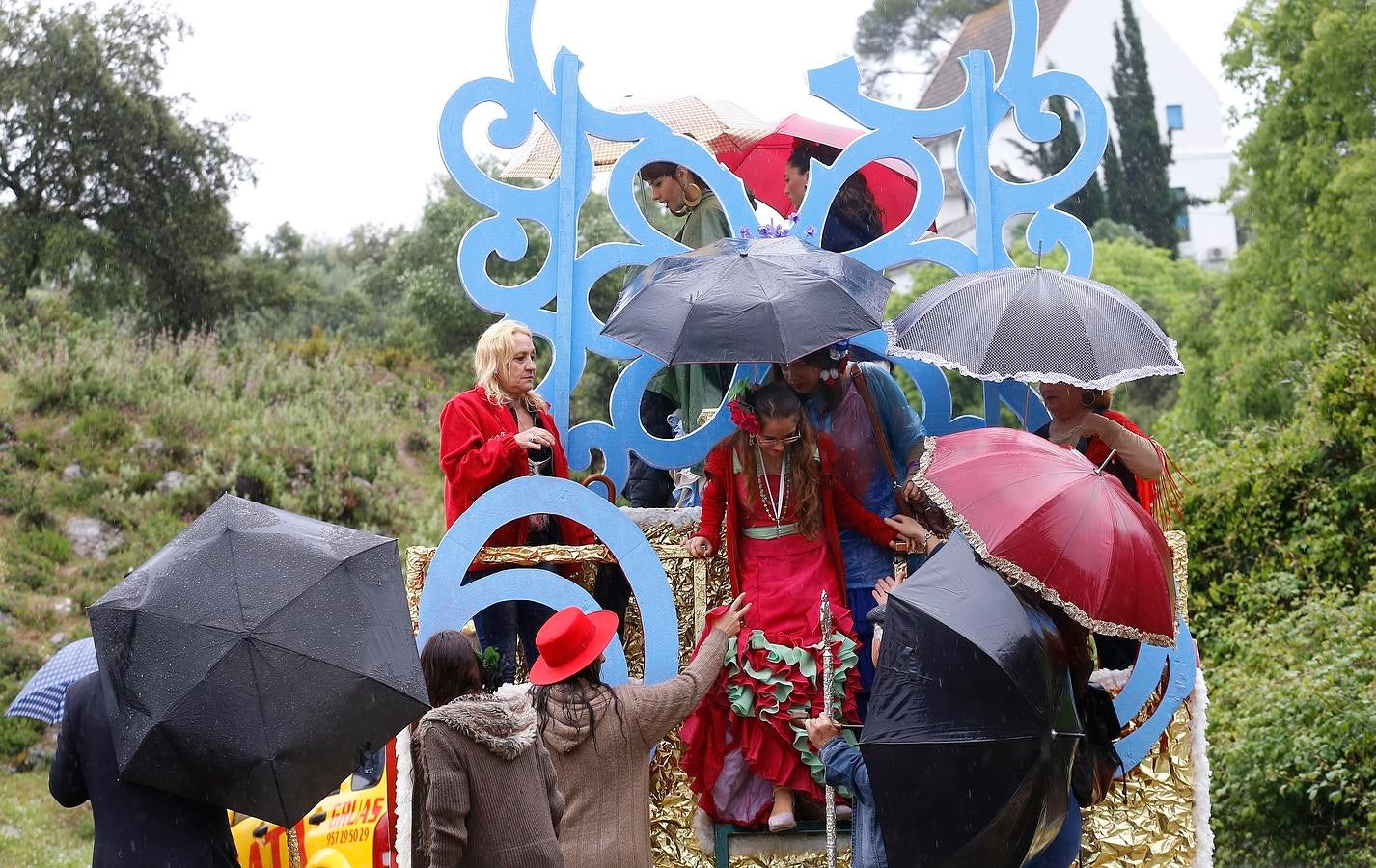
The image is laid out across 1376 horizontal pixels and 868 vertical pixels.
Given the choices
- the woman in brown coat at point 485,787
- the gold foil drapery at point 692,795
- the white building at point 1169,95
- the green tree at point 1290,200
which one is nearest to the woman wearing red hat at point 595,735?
the woman in brown coat at point 485,787

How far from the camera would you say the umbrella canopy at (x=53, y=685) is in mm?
5070

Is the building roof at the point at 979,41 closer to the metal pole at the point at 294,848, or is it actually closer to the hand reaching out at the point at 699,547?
the hand reaching out at the point at 699,547

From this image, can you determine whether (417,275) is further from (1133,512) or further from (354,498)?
(1133,512)

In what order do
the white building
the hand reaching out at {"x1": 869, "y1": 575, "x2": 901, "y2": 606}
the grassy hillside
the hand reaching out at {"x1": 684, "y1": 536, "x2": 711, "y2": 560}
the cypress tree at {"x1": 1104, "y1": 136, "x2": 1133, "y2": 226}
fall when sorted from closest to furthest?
the hand reaching out at {"x1": 869, "y1": 575, "x2": 901, "y2": 606} < the hand reaching out at {"x1": 684, "y1": 536, "x2": 711, "y2": 560} < the grassy hillside < the cypress tree at {"x1": 1104, "y1": 136, "x2": 1133, "y2": 226} < the white building

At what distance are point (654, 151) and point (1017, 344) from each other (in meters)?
1.91

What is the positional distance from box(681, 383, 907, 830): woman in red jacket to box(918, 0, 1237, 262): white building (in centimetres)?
3598

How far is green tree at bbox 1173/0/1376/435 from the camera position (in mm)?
16844

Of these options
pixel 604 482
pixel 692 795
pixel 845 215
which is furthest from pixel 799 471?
pixel 845 215

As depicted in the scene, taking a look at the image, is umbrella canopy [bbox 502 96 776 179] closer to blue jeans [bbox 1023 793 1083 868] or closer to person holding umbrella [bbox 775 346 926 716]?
person holding umbrella [bbox 775 346 926 716]

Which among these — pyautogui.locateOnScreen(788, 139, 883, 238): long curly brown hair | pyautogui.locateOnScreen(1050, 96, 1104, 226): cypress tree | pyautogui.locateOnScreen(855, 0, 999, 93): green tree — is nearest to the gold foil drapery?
pyautogui.locateOnScreen(788, 139, 883, 238): long curly brown hair

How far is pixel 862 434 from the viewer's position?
6.05 metres

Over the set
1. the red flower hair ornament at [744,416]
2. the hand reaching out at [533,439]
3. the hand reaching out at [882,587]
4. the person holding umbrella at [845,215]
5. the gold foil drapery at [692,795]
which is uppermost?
the person holding umbrella at [845,215]

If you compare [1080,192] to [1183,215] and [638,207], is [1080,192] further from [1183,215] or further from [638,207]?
[638,207]

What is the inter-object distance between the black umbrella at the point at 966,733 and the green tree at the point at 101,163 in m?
19.3
